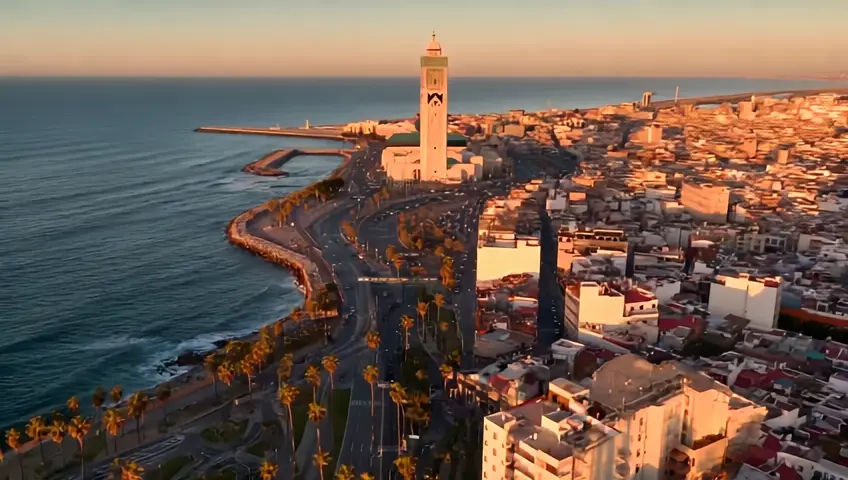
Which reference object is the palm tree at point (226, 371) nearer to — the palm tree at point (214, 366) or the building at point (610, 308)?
the palm tree at point (214, 366)

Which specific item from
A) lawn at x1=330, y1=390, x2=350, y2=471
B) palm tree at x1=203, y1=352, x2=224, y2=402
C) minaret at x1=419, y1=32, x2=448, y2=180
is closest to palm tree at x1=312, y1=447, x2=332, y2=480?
lawn at x1=330, y1=390, x2=350, y2=471

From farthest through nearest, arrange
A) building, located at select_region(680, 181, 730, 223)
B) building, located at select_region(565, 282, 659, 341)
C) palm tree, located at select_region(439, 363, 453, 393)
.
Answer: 1. building, located at select_region(680, 181, 730, 223)
2. building, located at select_region(565, 282, 659, 341)
3. palm tree, located at select_region(439, 363, 453, 393)

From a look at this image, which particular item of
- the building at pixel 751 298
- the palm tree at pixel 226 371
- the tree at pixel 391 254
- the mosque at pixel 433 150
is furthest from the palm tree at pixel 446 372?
the mosque at pixel 433 150

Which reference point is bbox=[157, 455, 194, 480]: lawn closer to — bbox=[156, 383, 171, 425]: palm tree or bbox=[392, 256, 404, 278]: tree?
bbox=[156, 383, 171, 425]: palm tree

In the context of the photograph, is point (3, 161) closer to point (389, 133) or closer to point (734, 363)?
point (389, 133)

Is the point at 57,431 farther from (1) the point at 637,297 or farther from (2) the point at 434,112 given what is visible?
(2) the point at 434,112

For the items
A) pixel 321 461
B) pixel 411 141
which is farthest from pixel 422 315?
pixel 411 141

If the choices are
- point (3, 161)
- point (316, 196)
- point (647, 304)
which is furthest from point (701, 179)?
point (3, 161)
